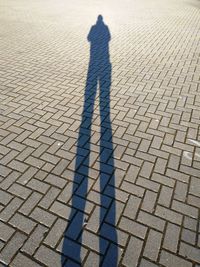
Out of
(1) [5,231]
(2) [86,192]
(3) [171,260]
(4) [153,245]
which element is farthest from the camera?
(2) [86,192]

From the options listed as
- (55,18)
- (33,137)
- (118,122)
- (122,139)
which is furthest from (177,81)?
(55,18)

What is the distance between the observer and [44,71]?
23.9ft

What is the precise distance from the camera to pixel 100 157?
13.5 ft

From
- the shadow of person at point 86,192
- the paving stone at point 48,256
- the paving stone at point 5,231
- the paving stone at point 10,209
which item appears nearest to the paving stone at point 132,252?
the shadow of person at point 86,192

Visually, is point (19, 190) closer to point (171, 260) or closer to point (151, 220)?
point (151, 220)

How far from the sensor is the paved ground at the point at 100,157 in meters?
2.94

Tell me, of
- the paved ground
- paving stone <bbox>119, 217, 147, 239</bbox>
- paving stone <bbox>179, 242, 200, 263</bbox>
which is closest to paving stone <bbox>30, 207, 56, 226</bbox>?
the paved ground

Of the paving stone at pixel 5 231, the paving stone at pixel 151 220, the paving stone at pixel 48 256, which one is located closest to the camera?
the paving stone at pixel 48 256

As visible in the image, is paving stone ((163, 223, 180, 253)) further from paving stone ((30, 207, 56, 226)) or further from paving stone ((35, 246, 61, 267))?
paving stone ((30, 207, 56, 226))

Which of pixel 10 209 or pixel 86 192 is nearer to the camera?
pixel 10 209

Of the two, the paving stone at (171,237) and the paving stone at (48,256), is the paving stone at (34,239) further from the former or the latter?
the paving stone at (171,237)

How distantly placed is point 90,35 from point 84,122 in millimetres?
6696

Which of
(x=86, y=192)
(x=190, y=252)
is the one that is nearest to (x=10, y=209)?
(x=86, y=192)

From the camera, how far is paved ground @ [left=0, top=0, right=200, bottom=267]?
9.64ft
